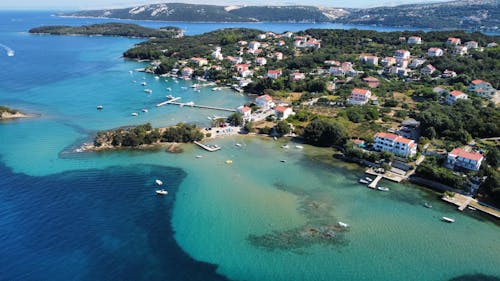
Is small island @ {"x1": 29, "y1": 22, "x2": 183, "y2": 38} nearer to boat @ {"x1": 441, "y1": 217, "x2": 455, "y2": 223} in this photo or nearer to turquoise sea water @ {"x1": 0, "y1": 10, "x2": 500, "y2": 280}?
turquoise sea water @ {"x1": 0, "y1": 10, "x2": 500, "y2": 280}

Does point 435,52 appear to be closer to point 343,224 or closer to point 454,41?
point 454,41

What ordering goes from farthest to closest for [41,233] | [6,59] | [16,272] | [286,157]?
[6,59], [286,157], [41,233], [16,272]

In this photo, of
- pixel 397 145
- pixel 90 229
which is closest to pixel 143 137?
pixel 90 229

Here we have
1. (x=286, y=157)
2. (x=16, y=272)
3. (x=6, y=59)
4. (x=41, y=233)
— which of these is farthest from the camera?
(x=6, y=59)

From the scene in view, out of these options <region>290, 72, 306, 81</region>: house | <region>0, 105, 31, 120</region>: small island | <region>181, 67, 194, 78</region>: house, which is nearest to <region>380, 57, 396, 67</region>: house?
<region>290, 72, 306, 81</region>: house

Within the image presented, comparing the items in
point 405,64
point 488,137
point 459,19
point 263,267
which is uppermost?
point 459,19

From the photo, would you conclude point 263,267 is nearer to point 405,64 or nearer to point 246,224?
point 246,224

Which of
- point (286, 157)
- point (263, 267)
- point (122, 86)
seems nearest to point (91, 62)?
point (122, 86)
